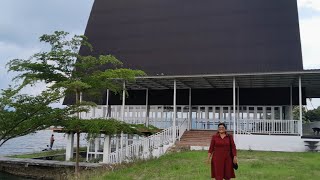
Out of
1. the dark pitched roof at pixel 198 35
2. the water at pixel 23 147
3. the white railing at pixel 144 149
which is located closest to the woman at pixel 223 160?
the water at pixel 23 147

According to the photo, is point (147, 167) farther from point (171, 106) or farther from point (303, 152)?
point (171, 106)

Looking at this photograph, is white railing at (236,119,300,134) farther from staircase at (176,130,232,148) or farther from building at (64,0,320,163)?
staircase at (176,130,232,148)

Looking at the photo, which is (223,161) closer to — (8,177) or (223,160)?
(223,160)

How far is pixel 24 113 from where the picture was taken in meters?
12.5

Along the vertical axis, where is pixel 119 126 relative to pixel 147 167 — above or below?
above

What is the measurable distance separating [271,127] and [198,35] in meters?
8.29

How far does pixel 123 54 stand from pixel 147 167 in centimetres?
1462

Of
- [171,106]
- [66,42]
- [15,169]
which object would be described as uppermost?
[66,42]

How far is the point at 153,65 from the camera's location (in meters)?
26.4

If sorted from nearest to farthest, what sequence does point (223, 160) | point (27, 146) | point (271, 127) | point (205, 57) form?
point (223, 160)
point (271, 127)
point (205, 57)
point (27, 146)

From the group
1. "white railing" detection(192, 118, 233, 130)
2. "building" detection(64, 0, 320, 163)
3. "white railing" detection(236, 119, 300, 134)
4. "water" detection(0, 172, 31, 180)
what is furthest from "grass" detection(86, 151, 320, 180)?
"white railing" detection(192, 118, 233, 130)

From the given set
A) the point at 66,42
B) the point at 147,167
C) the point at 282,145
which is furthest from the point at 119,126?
the point at 282,145

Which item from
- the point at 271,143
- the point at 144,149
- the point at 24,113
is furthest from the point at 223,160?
the point at 271,143

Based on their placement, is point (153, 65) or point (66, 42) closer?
point (66, 42)
